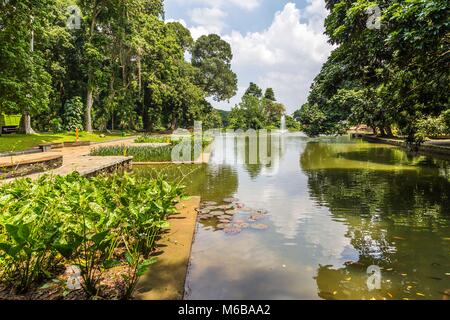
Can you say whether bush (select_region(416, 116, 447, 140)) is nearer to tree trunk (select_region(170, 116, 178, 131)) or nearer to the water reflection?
the water reflection

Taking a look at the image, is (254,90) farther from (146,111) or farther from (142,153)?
(142,153)

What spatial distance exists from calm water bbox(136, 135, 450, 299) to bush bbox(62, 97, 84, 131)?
24.1 m

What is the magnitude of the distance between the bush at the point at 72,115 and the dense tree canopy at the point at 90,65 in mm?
86

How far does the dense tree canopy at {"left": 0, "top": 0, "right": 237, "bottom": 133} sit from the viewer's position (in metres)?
18.1

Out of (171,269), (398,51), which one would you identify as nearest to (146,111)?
(398,51)

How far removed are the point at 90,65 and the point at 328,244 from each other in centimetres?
2937

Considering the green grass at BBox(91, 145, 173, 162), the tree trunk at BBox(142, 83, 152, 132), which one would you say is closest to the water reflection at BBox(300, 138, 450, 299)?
the green grass at BBox(91, 145, 173, 162)

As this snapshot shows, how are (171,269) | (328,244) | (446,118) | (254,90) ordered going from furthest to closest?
(254,90), (446,118), (328,244), (171,269)

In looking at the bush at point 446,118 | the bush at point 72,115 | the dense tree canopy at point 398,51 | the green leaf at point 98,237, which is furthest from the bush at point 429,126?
the bush at point 72,115

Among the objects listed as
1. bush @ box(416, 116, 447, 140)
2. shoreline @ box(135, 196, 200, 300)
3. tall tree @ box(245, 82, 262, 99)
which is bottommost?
shoreline @ box(135, 196, 200, 300)

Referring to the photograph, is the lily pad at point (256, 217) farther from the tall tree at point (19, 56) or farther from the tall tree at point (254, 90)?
the tall tree at point (254, 90)

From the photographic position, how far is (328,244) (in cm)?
562
